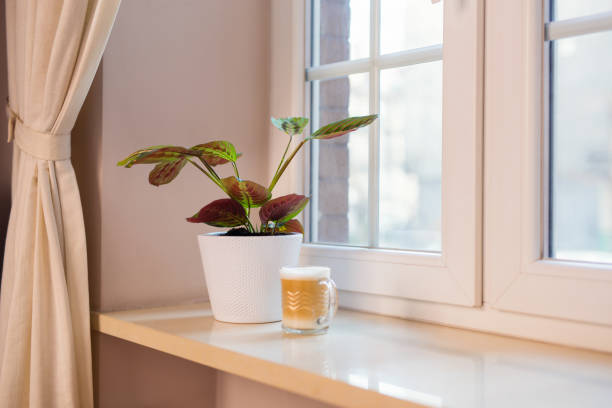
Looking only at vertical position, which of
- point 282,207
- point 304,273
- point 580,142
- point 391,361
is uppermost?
point 580,142

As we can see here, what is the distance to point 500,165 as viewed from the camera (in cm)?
99

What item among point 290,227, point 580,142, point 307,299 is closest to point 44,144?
point 290,227

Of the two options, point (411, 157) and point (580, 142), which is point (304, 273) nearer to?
point (411, 157)

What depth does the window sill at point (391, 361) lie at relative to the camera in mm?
671

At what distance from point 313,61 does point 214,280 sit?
591 mm

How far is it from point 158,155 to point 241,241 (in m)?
0.20

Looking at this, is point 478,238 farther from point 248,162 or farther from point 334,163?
point 248,162

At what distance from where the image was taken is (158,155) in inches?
39.7

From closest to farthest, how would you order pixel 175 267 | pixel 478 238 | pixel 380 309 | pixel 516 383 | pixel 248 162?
pixel 516 383
pixel 478 238
pixel 380 309
pixel 175 267
pixel 248 162

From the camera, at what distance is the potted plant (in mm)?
1030

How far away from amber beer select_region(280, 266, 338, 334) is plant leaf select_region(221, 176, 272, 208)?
0.49 ft

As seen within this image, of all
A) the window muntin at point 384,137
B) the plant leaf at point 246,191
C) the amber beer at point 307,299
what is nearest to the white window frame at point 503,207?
the window muntin at point 384,137

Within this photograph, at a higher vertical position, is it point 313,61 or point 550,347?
point 313,61

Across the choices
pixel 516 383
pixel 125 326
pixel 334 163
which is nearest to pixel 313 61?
pixel 334 163
